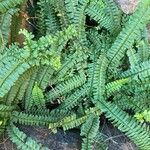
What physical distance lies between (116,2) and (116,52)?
0.86 meters

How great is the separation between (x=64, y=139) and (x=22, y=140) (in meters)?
0.57

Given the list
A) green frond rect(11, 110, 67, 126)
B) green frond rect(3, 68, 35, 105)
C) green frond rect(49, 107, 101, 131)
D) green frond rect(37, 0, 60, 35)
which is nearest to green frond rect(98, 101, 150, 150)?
green frond rect(49, 107, 101, 131)

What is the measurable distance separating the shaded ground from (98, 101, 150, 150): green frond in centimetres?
31

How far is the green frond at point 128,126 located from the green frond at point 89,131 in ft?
0.58

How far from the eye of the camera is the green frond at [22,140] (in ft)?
14.0

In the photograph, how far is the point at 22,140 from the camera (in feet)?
14.2

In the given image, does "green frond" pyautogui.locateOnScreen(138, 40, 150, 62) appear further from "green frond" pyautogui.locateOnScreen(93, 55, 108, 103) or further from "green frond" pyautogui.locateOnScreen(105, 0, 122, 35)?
"green frond" pyautogui.locateOnScreen(93, 55, 108, 103)

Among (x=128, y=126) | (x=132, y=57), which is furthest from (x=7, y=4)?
(x=128, y=126)

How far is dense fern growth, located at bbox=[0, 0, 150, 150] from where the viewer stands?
14.4 feet

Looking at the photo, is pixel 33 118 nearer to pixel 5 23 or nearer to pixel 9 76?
pixel 9 76

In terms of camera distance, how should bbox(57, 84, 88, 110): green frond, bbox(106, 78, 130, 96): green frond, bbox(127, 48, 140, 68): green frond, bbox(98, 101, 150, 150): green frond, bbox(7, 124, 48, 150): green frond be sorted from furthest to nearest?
bbox(127, 48, 140, 68): green frond
bbox(57, 84, 88, 110): green frond
bbox(106, 78, 130, 96): green frond
bbox(98, 101, 150, 150): green frond
bbox(7, 124, 48, 150): green frond

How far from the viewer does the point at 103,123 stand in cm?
491

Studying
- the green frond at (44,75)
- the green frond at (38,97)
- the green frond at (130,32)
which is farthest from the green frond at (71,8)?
the green frond at (38,97)

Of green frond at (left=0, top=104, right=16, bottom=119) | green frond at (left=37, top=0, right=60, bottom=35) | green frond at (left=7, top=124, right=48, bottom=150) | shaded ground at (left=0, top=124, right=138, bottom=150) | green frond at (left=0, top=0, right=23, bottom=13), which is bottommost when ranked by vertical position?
shaded ground at (left=0, top=124, right=138, bottom=150)
